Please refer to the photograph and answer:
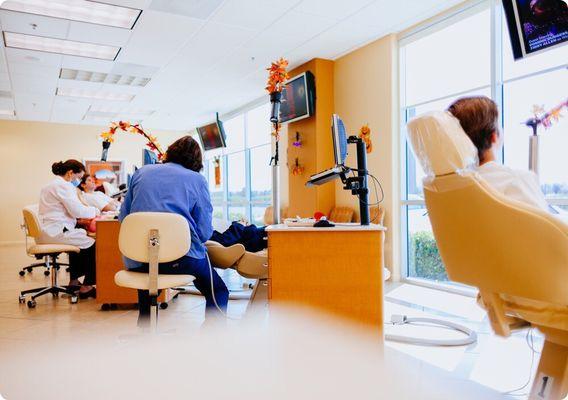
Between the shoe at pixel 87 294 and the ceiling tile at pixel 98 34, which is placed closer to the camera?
the shoe at pixel 87 294

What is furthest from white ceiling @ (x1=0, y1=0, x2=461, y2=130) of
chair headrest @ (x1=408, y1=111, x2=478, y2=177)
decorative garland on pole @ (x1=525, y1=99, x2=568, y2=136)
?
chair headrest @ (x1=408, y1=111, x2=478, y2=177)

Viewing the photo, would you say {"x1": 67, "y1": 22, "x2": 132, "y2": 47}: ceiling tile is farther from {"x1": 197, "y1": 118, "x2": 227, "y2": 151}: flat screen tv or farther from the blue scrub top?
{"x1": 197, "y1": 118, "x2": 227, "y2": 151}: flat screen tv

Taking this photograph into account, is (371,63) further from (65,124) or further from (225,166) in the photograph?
(65,124)

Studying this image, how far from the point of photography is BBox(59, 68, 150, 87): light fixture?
24.5 feet

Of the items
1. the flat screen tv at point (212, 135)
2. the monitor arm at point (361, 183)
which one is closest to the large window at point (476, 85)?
the monitor arm at point (361, 183)

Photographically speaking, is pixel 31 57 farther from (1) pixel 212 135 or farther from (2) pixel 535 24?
(2) pixel 535 24

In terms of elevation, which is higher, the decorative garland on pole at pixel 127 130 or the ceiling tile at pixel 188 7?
the ceiling tile at pixel 188 7

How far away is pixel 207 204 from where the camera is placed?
Result: 9.36 ft

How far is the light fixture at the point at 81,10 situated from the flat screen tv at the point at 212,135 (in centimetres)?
506

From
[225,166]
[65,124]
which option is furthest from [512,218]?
[65,124]

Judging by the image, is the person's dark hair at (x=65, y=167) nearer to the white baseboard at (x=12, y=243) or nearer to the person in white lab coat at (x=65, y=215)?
the person in white lab coat at (x=65, y=215)

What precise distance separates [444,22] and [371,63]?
1109 mm

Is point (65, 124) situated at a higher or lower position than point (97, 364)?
higher

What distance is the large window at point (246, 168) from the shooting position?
9.58m
